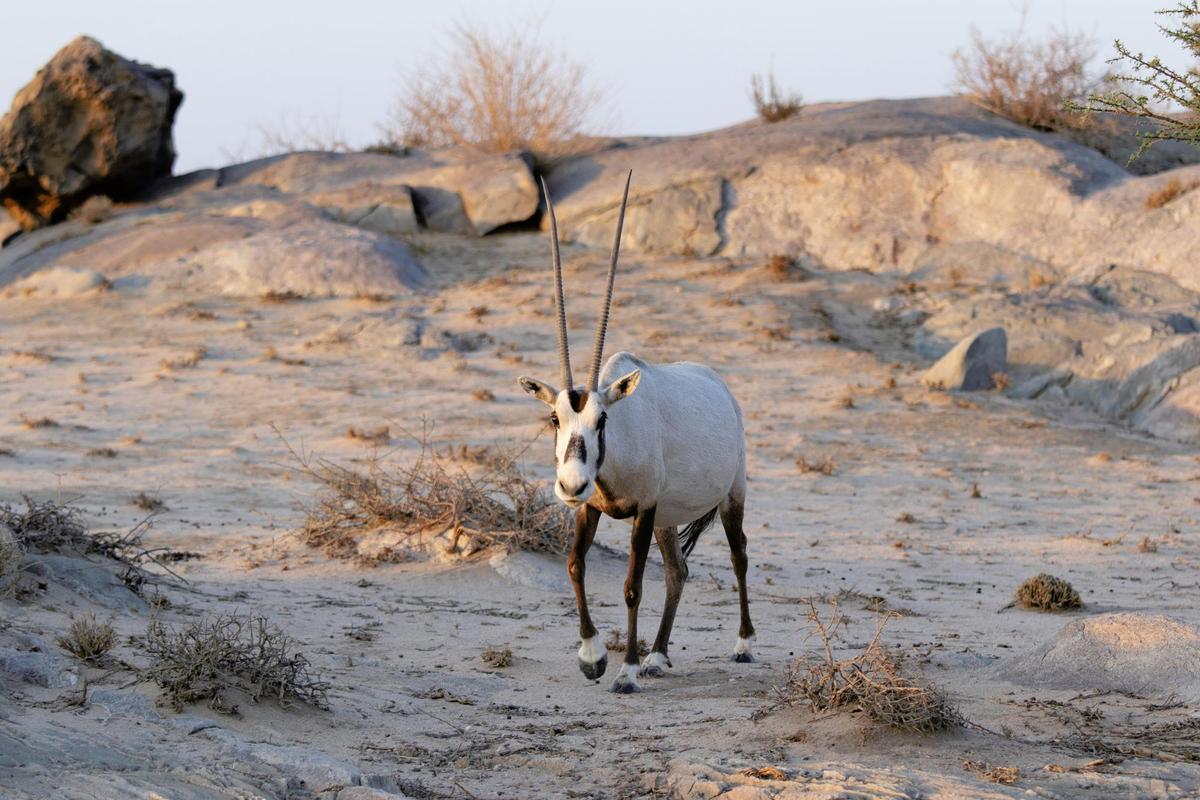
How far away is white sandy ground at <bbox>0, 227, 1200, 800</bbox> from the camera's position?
458 centimetres

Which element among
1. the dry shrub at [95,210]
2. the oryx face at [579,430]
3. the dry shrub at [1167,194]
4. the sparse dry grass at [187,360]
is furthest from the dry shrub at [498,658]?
the dry shrub at [95,210]

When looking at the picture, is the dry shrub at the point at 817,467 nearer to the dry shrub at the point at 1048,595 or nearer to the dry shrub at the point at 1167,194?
the dry shrub at the point at 1048,595

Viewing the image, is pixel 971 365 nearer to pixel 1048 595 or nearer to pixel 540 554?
pixel 1048 595

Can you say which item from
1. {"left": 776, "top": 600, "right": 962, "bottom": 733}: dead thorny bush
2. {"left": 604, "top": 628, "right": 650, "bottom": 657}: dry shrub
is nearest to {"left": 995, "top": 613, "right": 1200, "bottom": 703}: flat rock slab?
{"left": 776, "top": 600, "right": 962, "bottom": 733}: dead thorny bush

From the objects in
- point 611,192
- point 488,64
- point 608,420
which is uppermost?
point 488,64

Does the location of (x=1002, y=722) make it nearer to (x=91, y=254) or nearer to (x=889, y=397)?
(x=889, y=397)

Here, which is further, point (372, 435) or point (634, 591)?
point (372, 435)

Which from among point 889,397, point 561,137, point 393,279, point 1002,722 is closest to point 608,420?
point 1002,722

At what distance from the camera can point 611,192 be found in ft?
Result: 69.8

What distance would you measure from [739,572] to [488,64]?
18237mm

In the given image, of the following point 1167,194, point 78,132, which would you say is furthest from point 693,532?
point 78,132

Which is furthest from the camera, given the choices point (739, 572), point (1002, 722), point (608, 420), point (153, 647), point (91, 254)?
point (91, 254)

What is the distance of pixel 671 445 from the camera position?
6.55 m

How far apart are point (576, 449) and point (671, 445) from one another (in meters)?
0.95
